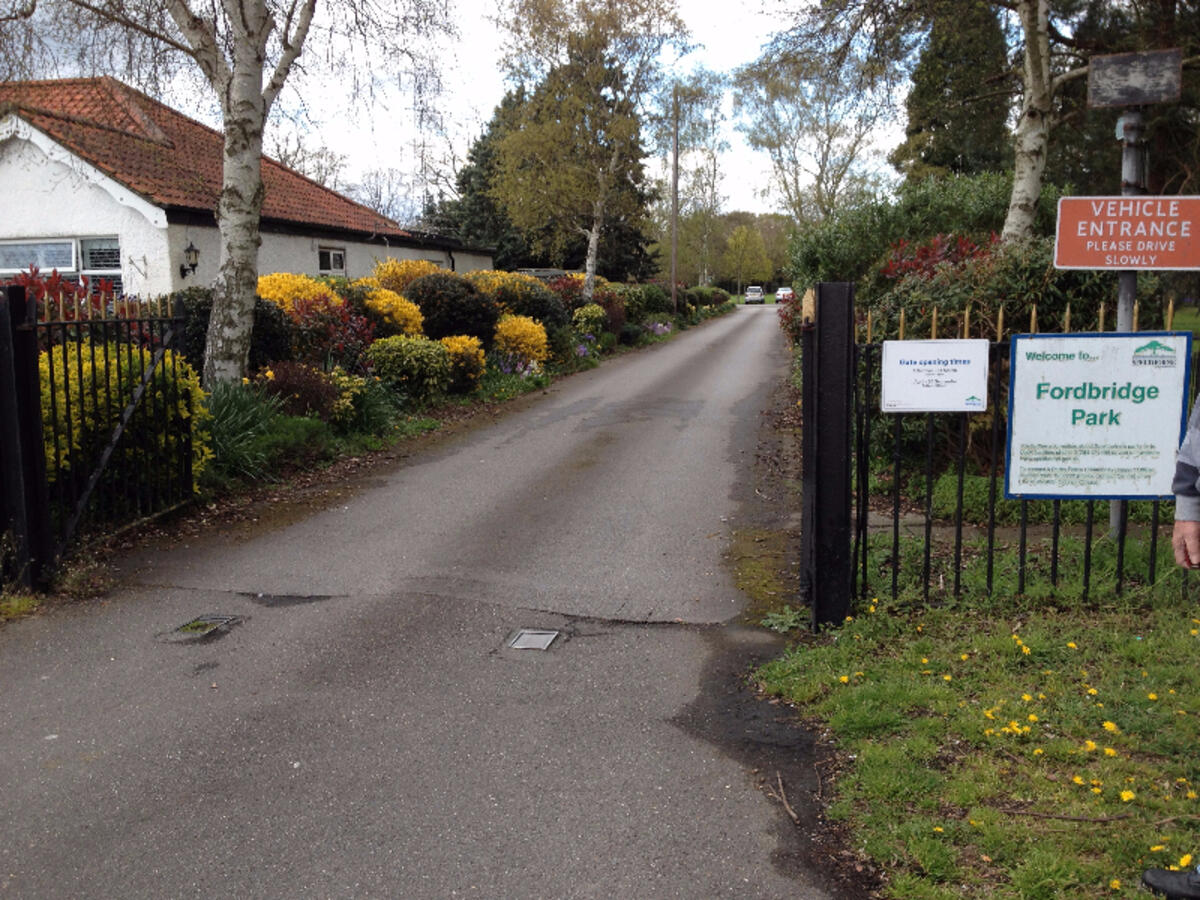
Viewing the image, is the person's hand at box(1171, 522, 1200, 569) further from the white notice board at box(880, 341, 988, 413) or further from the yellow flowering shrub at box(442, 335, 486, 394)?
the yellow flowering shrub at box(442, 335, 486, 394)

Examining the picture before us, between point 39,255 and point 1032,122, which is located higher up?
point 1032,122

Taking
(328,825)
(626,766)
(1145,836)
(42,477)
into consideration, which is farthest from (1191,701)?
(42,477)

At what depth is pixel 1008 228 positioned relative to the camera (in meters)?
11.7

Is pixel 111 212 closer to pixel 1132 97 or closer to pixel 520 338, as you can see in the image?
pixel 520 338

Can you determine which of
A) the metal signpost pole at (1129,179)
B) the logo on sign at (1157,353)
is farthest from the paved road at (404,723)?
the metal signpost pole at (1129,179)

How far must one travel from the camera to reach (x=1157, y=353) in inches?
206

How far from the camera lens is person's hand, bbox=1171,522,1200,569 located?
319cm

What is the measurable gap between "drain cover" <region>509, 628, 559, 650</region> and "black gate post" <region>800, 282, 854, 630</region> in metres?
1.50

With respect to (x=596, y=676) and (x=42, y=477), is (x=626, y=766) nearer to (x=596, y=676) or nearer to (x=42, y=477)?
(x=596, y=676)

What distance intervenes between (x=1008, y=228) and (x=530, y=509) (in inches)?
279

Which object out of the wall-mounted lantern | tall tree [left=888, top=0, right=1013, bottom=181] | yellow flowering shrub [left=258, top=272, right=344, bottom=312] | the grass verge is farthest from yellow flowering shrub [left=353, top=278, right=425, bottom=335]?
the grass verge

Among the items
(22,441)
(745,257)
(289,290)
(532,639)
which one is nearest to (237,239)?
(289,290)

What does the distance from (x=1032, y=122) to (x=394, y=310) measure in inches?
369

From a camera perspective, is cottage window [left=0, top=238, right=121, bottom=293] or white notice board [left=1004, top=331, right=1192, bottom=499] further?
cottage window [left=0, top=238, right=121, bottom=293]
